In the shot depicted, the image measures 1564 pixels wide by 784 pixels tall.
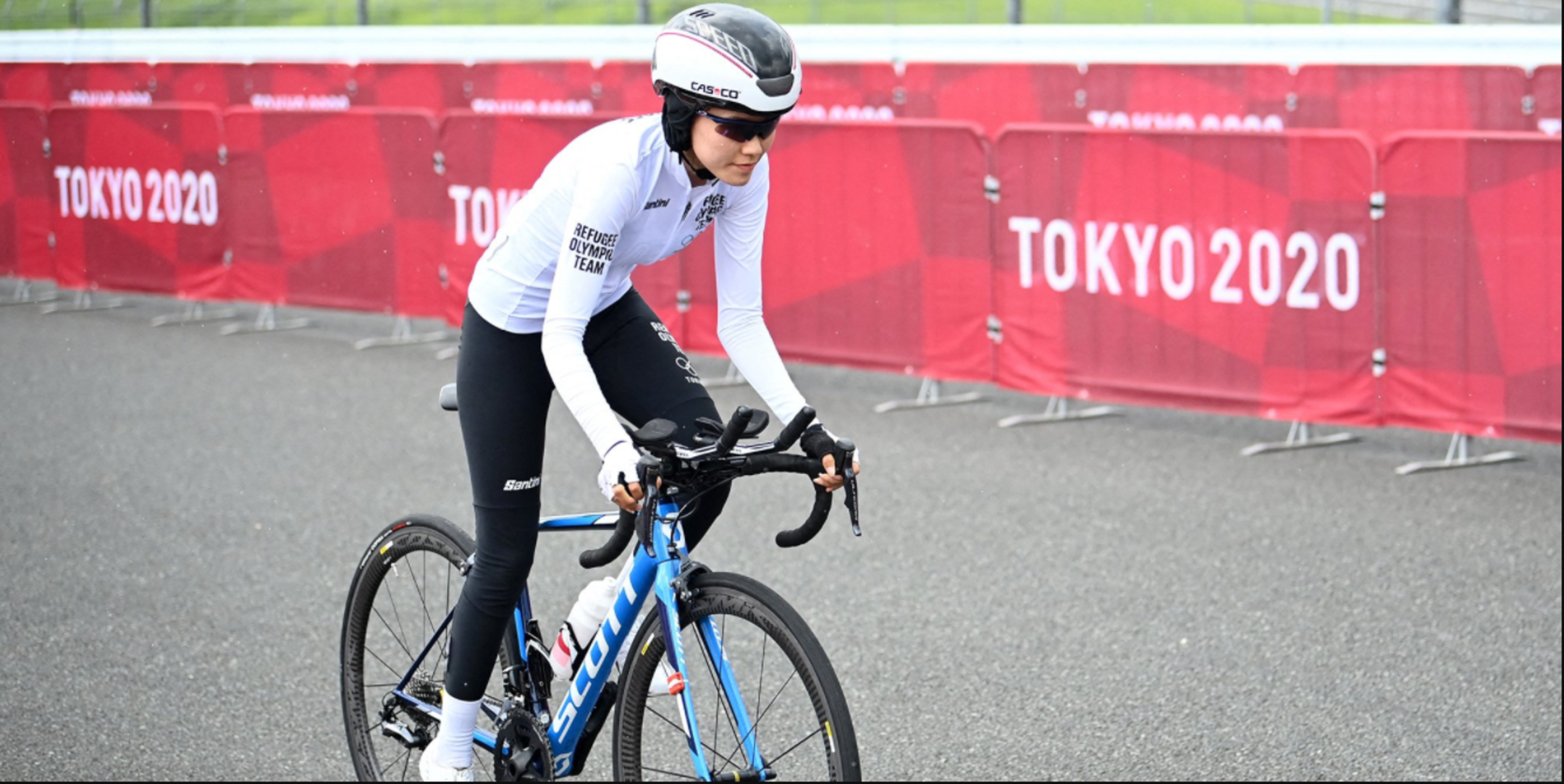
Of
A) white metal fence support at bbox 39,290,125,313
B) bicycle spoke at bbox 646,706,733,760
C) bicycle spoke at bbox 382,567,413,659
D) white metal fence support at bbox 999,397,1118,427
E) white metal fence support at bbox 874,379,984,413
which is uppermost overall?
white metal fence support at bbox 39,290,125,313

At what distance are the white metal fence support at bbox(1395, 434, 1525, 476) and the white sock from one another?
616 cm

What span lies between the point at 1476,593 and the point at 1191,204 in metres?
3.13

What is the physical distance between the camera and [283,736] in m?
5.39

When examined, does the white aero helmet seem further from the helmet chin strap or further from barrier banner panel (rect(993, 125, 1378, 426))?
barrier banner panel (rect(993, 125, 1378, 426))

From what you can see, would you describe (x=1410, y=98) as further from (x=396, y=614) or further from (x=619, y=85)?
(x=396, y=614)

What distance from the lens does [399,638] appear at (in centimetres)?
428

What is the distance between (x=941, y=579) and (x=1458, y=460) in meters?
3.28

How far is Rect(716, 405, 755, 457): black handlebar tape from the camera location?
2.89 meters

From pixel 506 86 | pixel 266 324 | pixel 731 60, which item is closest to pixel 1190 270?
pixel 266 324

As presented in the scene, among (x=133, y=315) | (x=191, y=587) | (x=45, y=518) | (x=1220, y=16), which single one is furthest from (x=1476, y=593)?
(x=1220, y=16)

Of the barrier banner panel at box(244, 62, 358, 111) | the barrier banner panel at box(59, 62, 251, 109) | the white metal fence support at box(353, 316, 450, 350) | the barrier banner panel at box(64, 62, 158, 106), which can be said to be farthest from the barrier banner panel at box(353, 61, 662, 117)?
the barrier banner panel at box(64, 62, 158, 106)

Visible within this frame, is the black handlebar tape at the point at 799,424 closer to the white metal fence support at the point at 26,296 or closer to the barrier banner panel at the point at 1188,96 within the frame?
the white metal fence support at the point at 26,296

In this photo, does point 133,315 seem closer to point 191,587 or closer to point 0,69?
point 191,587

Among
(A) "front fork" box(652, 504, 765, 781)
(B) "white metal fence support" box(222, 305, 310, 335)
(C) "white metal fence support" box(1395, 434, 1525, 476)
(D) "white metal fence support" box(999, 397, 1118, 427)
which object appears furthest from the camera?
(B) "white metal fence support" box(222, 305, 310, 335)
